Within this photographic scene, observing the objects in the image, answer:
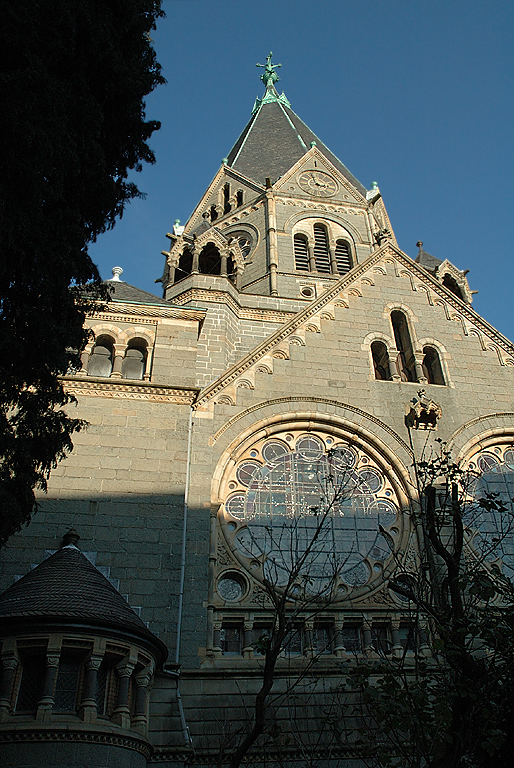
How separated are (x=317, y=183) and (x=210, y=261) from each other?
8882 mm

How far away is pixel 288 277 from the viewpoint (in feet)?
89.5

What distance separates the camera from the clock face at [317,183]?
3172cm

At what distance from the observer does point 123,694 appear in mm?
10219

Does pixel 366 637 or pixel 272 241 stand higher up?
pixel 272 241

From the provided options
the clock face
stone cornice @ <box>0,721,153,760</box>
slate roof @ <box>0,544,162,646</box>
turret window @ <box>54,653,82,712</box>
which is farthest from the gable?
stone cornice @ <box>0,721,153,760</box>

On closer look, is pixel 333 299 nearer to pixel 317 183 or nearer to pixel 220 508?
pixel 220 508

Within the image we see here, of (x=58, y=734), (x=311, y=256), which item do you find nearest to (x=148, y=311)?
(x=58, y=734)

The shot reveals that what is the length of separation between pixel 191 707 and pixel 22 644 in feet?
9.60

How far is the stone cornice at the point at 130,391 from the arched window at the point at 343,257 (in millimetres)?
14900

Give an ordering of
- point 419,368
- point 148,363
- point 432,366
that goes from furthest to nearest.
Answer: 1. point 432,366
2. point 419,368
3. point 148,363

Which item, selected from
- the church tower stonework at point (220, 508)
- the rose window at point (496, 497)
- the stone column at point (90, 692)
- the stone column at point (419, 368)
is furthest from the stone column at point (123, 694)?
the stone column at point (419, 368)

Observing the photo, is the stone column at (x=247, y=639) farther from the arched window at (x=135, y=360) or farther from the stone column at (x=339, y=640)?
the arched window at (x=135, y=360)

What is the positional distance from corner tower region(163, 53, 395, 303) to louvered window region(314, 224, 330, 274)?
1.5 inches

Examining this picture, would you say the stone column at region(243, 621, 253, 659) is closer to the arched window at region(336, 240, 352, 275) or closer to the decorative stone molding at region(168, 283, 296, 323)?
the decorative stone molding at region(168, 283, 296, 323)
